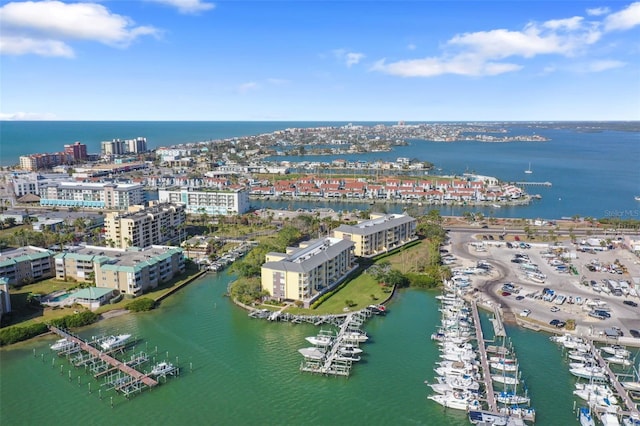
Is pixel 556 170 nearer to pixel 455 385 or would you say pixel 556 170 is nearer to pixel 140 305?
pixel 455 385

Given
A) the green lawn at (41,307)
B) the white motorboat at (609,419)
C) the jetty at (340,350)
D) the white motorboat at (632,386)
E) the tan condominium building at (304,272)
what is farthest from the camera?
the tan condominium building at (304,272)

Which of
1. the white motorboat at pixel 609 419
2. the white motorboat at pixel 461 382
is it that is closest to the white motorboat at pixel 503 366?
the white motorboat at pixel 461 382

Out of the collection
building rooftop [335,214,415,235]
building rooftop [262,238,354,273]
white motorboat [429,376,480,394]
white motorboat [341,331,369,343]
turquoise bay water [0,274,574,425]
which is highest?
building rooftop [335,214,415,235]

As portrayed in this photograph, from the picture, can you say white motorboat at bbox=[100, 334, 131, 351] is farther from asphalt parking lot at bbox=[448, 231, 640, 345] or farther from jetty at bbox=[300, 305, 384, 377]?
asphalt parking lot at bbox=[448, 231, 640, 345]

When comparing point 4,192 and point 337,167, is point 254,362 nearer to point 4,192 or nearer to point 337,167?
point 4,192

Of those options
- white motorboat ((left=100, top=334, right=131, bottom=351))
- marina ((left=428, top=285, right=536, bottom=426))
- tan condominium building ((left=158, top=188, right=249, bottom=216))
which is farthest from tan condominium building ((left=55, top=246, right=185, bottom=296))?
tan condominium building ((left=158, top=188, right=249, bottom=216))

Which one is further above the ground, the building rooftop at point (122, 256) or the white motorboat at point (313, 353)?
the building rooftop at point (122, 256)

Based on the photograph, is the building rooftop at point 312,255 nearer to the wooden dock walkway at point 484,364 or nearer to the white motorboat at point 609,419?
the wooden dock walkway at point 484,364

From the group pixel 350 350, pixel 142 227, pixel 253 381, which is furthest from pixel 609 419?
pixel 142 227
